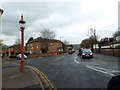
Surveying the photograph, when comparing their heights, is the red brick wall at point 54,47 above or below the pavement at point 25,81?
above

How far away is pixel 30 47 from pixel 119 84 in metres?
78.3

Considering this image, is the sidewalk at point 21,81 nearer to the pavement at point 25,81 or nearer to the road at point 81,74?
the pavement at point 25,81

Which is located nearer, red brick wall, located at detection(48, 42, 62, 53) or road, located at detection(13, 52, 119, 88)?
road, located at detection(13, 52, 119, 88)

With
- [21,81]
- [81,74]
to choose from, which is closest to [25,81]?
[21,81]

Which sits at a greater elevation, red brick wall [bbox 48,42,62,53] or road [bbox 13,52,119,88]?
red brick wall [bbox 48,42,62,53]

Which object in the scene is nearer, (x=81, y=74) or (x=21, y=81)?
(x=21, y=81)

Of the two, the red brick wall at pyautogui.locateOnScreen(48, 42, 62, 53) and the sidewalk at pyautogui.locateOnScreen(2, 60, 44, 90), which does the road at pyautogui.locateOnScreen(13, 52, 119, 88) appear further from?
the red brick wall at pyautogui.locateOnScreen(48, 42, 62, 53)

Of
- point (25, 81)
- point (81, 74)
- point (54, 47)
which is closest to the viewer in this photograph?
point (25, 81)

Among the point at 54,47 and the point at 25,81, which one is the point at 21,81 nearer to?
the point at 25,81

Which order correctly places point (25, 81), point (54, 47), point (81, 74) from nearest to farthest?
1. point (25, 81)
2. point (81, 74)
3. point (54, 47)

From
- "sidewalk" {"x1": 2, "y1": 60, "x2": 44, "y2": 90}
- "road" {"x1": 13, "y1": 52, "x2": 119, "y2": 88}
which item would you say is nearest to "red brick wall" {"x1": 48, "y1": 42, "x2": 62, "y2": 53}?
"road" {"x1": 13, "y1": 52, "x2": 119, "y2": 88}

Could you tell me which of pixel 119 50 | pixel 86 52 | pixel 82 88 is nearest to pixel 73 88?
pixel 82 88

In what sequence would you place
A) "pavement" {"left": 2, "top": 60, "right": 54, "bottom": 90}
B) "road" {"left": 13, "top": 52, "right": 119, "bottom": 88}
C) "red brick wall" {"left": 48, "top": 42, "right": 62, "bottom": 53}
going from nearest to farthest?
"road" {"left": 13, "top": 52, "right": 119, "bottom": 88} < "pavement" {"left": 2, "top": 60, "right": 54, "bottom": 90} < "red brick wall" {"left": 48, "top": 42, "right": 62, "bottom": 53}

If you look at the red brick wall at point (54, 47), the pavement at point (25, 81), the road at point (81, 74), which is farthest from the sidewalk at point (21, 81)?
the red brick wall at point (54, 47)
